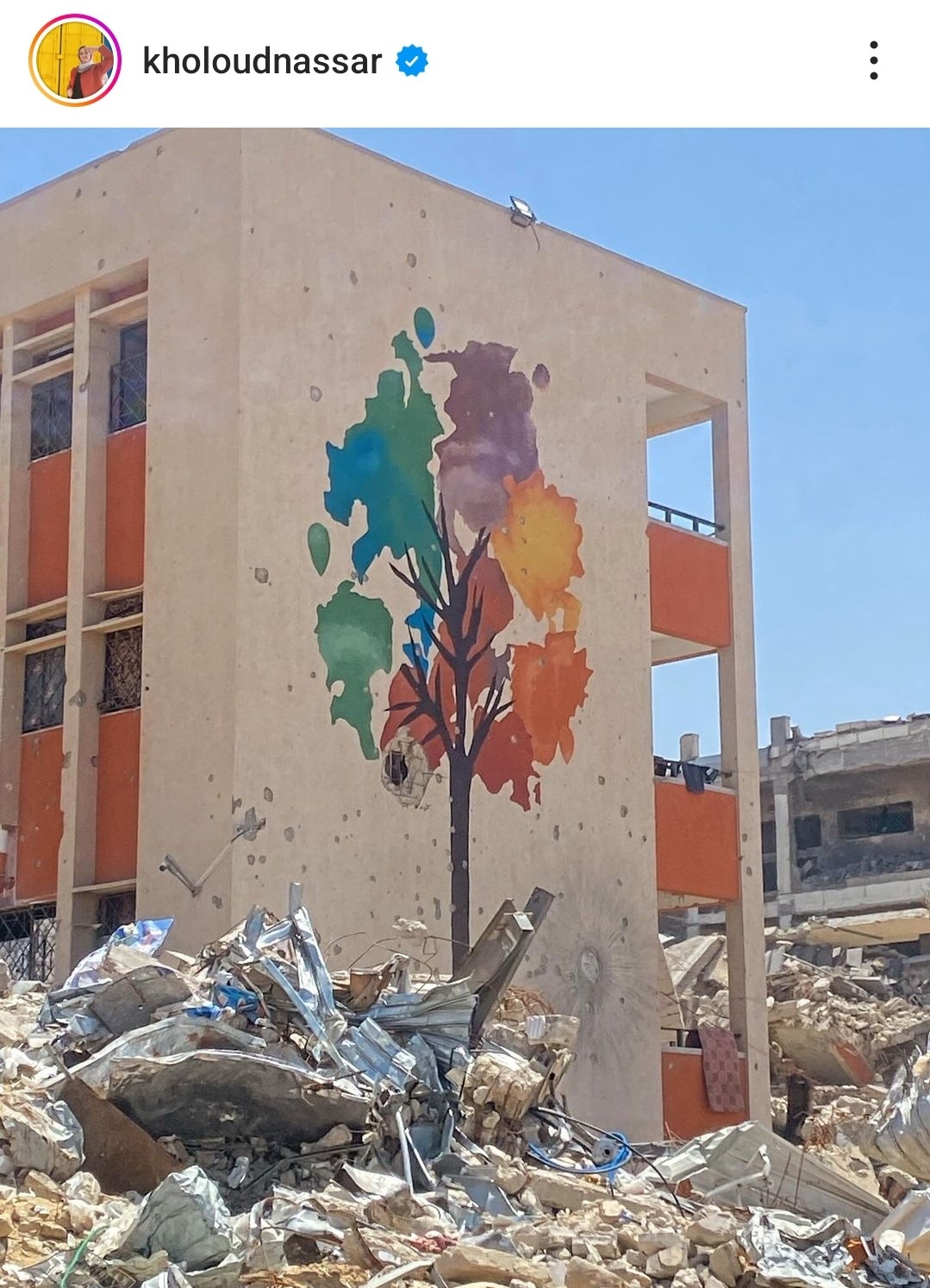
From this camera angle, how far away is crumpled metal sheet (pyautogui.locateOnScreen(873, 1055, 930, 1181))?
11000 mm

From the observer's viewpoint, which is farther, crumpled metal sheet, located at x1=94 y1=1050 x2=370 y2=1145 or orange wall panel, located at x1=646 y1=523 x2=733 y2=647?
orange wall panel, located at x1=646 y1=523 x2=733 y2=647

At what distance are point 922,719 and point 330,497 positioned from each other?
2390 cm

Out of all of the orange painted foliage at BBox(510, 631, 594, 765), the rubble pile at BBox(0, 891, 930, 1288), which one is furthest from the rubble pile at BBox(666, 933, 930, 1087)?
the rubble pile at BBox(0, 891, 930, 1288)

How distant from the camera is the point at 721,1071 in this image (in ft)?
71.8

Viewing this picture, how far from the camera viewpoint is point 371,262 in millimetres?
19500

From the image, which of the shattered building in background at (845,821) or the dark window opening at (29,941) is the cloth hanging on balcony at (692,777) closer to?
the dark window opening at (29,941)

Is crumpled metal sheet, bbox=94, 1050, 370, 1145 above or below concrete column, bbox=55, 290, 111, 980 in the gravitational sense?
below

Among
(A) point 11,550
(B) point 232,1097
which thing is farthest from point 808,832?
(B) point 232,1097

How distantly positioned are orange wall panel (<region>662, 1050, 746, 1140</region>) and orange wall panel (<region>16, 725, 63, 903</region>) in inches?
283

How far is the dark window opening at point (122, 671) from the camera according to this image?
18656mm
